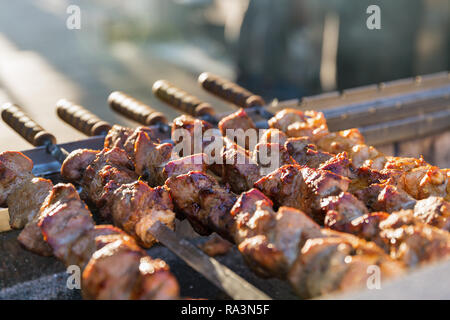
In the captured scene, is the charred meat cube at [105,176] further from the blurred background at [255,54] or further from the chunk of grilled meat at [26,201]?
the blurred background at [255,54]

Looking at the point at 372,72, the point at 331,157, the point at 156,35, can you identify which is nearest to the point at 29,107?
the point at 331,157

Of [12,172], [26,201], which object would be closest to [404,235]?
[26,201]

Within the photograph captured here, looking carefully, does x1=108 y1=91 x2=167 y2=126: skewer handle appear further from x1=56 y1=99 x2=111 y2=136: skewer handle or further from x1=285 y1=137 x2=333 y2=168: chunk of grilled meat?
x1=285 y1=137 x2=333 y2=168: chunk of grilled meat

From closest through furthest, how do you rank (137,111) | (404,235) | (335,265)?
1. (335,265)
2. (404,235)
3. (137,111)

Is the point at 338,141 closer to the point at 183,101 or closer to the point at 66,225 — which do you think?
the point at 183,101

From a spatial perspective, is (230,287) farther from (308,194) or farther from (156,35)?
(156,35)

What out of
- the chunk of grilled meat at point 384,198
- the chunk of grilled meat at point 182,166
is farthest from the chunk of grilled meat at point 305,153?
the chunk of grilled meat at point 182,166
